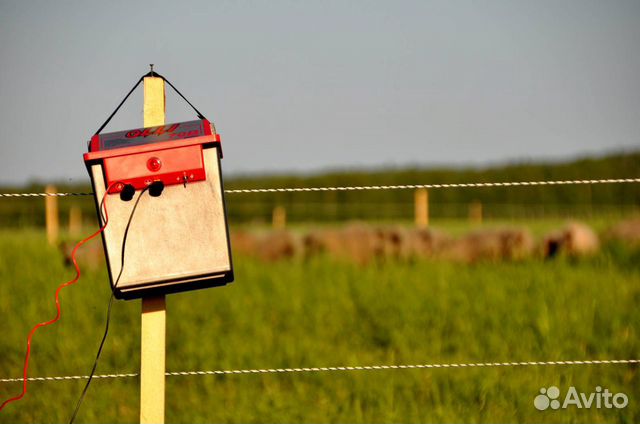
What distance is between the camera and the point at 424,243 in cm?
952

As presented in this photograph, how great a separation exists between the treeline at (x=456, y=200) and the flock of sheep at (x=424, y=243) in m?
21.9

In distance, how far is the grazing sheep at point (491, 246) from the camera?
29.1 ft

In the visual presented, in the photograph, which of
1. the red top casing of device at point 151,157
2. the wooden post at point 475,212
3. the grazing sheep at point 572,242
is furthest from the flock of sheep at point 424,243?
the wooden post at point 475,212

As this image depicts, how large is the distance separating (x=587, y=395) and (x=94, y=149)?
321 centimetres

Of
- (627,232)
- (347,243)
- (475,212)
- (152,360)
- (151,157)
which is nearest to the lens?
(151,157)

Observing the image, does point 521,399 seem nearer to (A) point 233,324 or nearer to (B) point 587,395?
(B) point 587,395

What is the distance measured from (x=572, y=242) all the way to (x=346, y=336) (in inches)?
188

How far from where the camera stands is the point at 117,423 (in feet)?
12.4

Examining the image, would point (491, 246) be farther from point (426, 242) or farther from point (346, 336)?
point (346, 336)

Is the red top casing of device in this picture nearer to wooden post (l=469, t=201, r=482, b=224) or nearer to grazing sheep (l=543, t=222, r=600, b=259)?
grazing sheep (l=543, t=222, r=600, b=259)

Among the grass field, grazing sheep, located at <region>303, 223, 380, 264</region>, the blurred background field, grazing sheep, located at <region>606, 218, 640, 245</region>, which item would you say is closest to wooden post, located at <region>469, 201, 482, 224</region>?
grazing sheep, located at <region>606, 218, 640, 245</region>

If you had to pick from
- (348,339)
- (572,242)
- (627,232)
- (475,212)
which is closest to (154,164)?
(348,339)

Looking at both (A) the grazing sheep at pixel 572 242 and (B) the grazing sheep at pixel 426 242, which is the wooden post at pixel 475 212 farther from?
(A) the grazing sheep at pixel 572 242

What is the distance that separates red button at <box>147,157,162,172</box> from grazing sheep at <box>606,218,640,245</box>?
8153 mm
